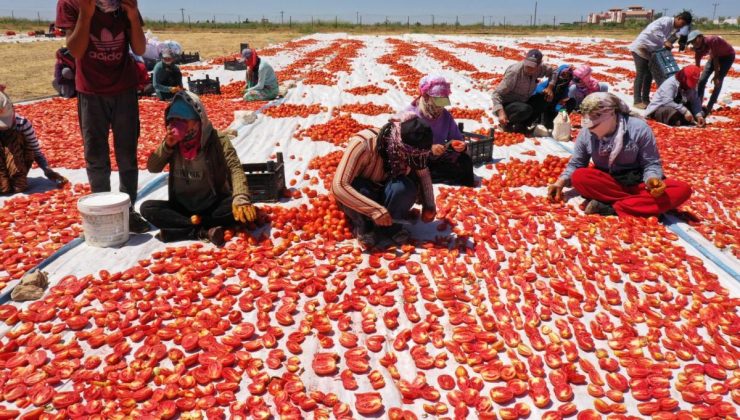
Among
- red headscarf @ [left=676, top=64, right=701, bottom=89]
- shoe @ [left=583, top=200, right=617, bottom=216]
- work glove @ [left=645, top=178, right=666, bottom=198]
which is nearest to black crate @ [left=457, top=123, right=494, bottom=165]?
shoe @ [left=583, top=200, right=617, bottom=216]

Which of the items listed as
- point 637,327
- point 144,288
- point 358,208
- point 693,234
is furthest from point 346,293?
point 693,234

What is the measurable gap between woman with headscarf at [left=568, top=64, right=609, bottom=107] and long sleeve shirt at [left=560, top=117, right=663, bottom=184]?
379 centimetres

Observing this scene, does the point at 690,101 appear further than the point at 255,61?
No

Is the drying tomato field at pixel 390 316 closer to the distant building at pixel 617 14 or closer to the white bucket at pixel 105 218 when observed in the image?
the white bucket at pixel 105 218

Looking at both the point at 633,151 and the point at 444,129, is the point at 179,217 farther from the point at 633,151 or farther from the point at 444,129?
the point at 633,151

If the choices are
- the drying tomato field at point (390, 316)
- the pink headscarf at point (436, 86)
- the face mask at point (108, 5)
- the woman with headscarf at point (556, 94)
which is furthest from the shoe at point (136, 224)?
the woman with headscarf at point (556, 94)

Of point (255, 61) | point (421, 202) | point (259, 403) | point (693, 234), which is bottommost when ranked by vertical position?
point (259, 403)

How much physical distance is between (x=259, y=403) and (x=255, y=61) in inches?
416

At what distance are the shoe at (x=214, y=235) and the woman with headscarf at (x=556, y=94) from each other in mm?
6466

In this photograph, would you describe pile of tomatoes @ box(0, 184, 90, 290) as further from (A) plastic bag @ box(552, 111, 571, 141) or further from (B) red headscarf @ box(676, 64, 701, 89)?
(B) red headscarf @ box(676, 64, 701, 89)

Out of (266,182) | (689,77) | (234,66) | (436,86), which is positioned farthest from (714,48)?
(234,66)

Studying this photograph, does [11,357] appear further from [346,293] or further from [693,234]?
[693,234]

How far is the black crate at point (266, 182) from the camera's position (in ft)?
17.5

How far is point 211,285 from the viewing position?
362 cm
